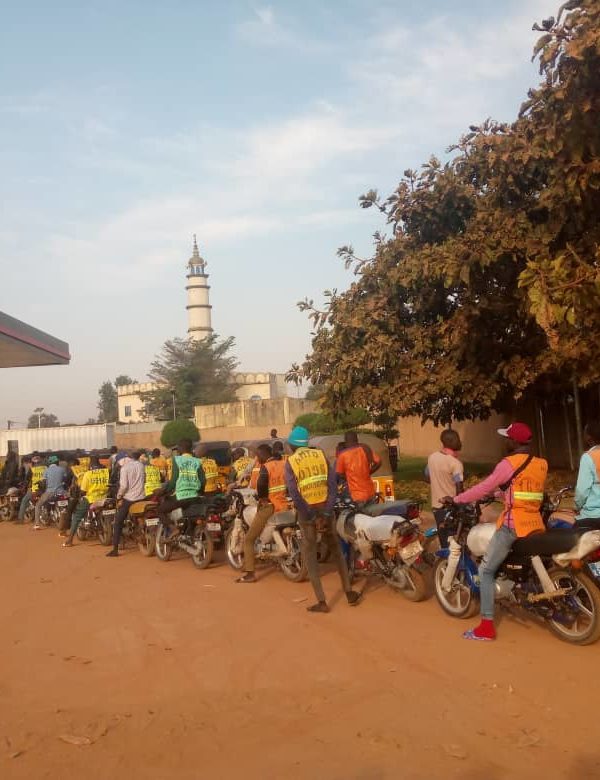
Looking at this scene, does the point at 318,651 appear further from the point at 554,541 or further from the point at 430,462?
the point at 430,462

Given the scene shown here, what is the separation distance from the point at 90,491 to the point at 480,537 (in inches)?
349

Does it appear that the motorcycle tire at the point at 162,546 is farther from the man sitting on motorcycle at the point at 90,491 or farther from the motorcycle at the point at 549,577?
the motorcycle at the point at 549,577

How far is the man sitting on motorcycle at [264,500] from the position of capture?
959cm

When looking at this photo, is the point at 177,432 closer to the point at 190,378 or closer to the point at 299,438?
the point at 190,378

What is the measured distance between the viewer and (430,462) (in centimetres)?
876

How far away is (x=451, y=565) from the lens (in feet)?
23.8

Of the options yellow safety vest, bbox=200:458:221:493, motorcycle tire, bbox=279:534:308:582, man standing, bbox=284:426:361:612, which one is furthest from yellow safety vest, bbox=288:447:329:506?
yellow safety vest, bbox=200:458:221:493

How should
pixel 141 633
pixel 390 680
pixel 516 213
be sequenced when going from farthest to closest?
pixel 516 213
pixel 141 633
pixel 390 680

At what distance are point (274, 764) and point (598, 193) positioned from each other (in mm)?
10941

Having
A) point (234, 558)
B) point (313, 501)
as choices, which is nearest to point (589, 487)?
point (313, 501)

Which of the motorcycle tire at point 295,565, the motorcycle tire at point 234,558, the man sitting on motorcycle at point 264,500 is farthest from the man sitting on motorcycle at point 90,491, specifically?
the motorcycle tire at point 295,565

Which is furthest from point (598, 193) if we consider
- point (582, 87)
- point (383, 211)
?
point (383, 211)

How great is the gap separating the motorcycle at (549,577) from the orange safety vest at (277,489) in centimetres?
316

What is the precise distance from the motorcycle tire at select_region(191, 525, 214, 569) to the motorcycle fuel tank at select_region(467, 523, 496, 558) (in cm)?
463
